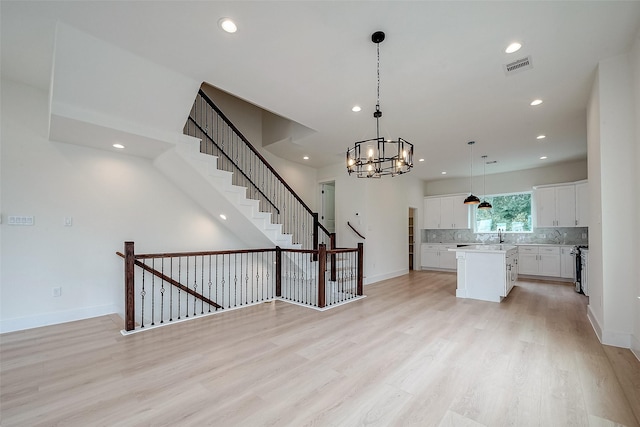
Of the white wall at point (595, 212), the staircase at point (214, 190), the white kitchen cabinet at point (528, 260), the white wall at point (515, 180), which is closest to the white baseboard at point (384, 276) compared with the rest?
the staircase at point (214, 190)

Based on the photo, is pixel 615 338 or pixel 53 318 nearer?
pixel 615 338

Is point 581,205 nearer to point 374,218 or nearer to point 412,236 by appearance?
point 412,236

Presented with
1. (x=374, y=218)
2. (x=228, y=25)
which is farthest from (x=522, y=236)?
(x=228, y=25)

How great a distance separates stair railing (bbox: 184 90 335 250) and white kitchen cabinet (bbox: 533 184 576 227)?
232 inches

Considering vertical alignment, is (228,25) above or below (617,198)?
above

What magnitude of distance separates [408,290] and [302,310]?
270 cm

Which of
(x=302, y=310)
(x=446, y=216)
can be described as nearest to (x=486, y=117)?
(x=302, y=310)

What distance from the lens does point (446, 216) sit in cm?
924

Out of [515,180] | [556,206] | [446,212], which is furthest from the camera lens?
[446,212]

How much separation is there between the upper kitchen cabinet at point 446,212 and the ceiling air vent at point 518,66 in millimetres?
6275

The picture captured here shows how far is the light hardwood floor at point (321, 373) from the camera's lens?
1961 millimetres

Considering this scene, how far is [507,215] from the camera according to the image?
8492 mm

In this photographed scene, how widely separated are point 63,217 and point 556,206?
34.3ft

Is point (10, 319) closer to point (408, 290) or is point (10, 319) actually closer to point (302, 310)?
point (302, 310)
